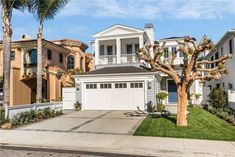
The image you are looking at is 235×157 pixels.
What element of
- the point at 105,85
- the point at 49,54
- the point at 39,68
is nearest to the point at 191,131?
the point at 105,85

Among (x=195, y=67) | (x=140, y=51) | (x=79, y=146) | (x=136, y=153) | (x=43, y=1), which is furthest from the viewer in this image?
(x=43, y=1)

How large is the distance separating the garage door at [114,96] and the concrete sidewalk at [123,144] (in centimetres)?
963

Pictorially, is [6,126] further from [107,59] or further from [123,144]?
[107,59]

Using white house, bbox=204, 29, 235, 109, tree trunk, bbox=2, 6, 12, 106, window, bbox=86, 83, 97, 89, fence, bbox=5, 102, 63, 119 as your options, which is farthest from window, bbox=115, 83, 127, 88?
tree trunk, bbox=2, 6, 12, 106

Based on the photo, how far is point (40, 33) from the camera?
19531mm

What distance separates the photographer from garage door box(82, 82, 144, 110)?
2091cm

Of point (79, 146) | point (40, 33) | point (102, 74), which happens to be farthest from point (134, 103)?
point (79, 146)

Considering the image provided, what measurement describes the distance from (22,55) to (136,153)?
21206 mm

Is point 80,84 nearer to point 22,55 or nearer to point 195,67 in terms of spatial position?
point 22,55

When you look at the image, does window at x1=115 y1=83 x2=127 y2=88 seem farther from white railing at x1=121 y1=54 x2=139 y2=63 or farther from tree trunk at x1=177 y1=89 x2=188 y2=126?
tree trunk at x1=177 y1=89 x2=188 y2=126

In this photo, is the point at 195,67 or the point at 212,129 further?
the point at 195,67

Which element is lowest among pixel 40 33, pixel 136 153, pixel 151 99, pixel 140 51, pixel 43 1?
pixel 136 153

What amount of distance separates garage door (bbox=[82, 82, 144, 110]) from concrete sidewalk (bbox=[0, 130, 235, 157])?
31.6 ft

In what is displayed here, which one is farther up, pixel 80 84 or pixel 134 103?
pixel 80 84
